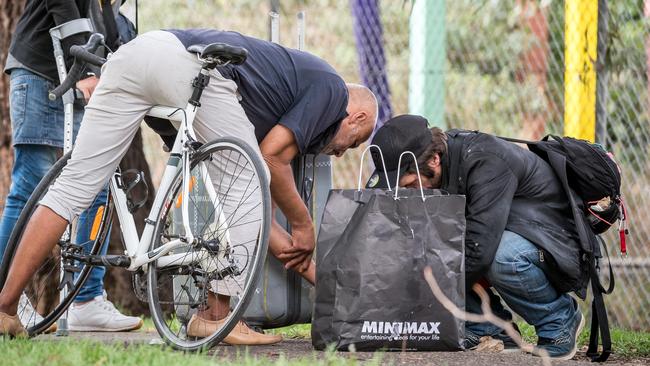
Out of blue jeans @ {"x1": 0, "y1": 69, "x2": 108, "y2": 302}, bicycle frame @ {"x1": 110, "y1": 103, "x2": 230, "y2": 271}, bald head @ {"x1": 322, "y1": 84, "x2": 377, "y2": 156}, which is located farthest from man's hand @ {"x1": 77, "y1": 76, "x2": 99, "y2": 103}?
bald head @ {"x1": 322, "y1": 84, "x2": 377, "y2": 156}

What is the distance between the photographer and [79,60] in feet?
15.1

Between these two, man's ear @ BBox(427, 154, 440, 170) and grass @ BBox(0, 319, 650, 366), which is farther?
man's ear @ BBox(427, 154, 440, 170)

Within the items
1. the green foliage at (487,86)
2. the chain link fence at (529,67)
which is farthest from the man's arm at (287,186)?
the green foliage at (487,86)

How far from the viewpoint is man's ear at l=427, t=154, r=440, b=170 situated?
4.53m

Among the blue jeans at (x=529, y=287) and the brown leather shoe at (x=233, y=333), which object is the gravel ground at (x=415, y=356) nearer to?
the brown leather shoe at (x=233, y=333)

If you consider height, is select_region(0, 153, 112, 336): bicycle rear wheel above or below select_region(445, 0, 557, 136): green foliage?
below

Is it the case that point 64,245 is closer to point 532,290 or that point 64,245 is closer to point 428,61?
point 532,290

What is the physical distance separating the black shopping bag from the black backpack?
60cm

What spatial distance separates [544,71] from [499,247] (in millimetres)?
3399

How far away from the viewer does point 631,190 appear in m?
7.04

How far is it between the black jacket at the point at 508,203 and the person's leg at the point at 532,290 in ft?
0.12

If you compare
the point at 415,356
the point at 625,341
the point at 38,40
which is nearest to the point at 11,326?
the point at 38,40

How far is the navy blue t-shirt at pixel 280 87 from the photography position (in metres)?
4.34

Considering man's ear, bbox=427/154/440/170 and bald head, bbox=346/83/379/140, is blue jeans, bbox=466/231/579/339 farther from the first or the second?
bald head, bbox=346/83/379/140
